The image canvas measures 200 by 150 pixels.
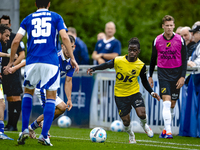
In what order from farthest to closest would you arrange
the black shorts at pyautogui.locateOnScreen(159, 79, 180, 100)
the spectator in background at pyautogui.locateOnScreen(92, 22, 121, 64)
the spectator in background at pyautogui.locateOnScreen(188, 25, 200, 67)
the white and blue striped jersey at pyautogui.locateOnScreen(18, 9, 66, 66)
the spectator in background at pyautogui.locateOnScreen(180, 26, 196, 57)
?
1. the spectator in background at pyautogui.locateOnScreen(92, 22, 121, 64)
2. the spectator in background at pyautogui.locateOnScreen(180, 26, 196, 57)
3. the spectator in background at pyautogui.locateOnScreen(188, 25, 200, 67)
4. the black shorts at pyautogui.locateOnScreen(159, 79, 180, 100)
5. the white and blue striped jersey at pyautogui.locateOnScreen(18, 9, 66, 66)

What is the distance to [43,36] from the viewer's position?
6164 millimetres

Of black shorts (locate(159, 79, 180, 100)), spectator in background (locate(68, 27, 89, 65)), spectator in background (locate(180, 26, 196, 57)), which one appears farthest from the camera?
spectator in background (locate(68, 27, 89, 65))

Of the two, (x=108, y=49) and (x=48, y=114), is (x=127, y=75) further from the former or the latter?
(x=108, y=49)

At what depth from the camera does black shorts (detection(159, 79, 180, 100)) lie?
29.0 feet

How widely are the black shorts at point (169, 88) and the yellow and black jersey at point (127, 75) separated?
1182 millimetres

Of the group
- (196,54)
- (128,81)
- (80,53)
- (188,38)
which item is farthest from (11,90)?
(188,38)

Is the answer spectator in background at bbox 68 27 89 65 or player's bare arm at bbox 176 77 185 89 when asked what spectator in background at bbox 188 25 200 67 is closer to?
player's bare arm at bbox 176 77 185 89

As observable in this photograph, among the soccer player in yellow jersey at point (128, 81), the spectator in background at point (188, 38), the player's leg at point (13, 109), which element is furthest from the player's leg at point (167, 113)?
the player's leg at point (13, 109)

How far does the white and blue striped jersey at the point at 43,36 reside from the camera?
617cm

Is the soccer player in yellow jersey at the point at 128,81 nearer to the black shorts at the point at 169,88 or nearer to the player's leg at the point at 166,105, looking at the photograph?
the player's leg at the point at 166,105

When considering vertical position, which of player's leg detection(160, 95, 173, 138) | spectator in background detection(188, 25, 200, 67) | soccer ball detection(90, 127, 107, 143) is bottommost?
soccer ball detection(90, 127, 107, 143)

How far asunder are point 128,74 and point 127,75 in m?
0.03

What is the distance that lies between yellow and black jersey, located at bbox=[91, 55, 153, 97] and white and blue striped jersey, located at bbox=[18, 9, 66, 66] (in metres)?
1.73

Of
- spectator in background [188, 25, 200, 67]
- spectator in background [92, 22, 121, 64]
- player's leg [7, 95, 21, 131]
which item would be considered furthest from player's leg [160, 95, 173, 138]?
player's leg [7, 95, 21, 131]
